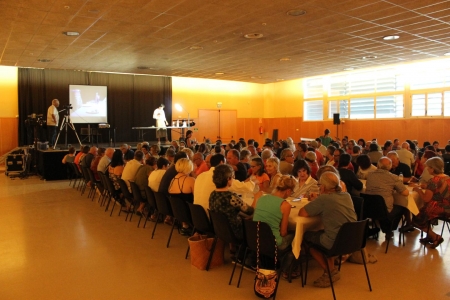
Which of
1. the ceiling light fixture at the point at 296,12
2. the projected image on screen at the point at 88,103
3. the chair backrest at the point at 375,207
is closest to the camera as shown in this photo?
the chair backrest at the point at 375,207

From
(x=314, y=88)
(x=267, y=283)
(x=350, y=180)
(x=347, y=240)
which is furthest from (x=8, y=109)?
(x=347, y=240)

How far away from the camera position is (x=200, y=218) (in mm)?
4414

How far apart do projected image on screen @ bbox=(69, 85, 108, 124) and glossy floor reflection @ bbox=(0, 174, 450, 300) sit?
11.0 meters

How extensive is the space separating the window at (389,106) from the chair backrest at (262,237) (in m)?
14.0

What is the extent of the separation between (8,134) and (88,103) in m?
3.50

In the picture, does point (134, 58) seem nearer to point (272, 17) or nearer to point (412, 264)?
point (272, 17)

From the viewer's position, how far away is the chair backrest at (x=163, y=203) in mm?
5346

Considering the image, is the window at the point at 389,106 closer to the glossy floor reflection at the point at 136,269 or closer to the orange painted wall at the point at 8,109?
the glossy floor reflection at the point at 136,269

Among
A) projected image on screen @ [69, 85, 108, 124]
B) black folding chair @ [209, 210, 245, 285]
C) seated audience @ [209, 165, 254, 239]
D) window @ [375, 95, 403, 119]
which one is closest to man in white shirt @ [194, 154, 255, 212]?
seated audience @ [209, 165, 254, 239]

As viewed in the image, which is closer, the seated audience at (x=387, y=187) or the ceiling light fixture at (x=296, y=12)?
the seated audience at (x=387, y=187)

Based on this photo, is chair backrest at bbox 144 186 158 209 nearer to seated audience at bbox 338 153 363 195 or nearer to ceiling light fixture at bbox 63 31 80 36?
seated audience at bbox 338 153 363 195

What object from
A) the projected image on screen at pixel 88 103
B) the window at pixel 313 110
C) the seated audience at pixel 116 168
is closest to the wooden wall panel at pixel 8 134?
the projected image on screen at pixel 88 103

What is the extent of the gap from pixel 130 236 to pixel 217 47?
709 cm

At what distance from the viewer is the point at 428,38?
10.1 metres
